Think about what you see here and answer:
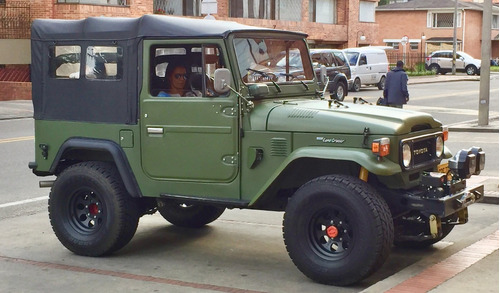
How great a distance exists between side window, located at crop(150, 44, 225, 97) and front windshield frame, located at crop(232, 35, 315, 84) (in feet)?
→ 0.97

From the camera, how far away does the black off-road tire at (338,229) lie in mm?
6805

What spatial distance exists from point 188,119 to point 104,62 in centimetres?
110

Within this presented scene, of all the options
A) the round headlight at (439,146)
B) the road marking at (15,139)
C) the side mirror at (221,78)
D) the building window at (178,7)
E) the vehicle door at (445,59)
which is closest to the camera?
the side mirror at (221,78)

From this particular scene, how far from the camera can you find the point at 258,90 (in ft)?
25.1

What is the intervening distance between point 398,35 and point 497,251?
72.6m

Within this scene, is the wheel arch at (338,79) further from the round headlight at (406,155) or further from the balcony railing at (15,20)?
the round headlight at (406,155)

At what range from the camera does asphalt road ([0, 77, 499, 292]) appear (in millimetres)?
7109

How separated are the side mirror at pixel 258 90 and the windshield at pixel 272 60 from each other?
93 mm

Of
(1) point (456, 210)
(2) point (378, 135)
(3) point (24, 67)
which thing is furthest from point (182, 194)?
(3) point (24, 67)

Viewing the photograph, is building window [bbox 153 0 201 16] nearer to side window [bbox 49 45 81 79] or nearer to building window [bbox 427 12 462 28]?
side window [bbox 49 45 81 79]

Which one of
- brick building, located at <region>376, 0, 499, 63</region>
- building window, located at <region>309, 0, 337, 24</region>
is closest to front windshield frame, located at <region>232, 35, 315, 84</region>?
building window, located at <region>309, 0, 337, 24</region>

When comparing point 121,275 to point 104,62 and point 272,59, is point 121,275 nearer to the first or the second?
point 104,62

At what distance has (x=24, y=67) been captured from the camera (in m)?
31.9

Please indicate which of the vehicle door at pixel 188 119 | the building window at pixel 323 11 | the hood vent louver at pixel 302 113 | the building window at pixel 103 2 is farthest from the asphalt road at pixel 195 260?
the building window at pixel 323 11
